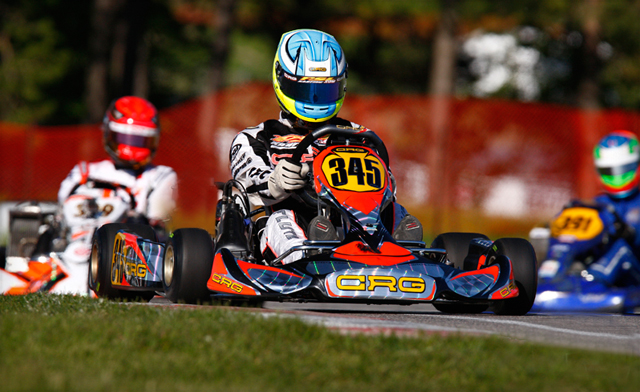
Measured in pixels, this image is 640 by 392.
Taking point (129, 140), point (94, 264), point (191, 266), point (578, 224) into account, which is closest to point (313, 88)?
point (191, 266)

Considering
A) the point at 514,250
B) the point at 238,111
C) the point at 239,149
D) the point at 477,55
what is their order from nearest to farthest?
the point at 514,250 → the point at 239,149 → the point at 238,111 → the point at 477,55

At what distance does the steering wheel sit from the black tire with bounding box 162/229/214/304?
2.15 feet

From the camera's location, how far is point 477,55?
118ft

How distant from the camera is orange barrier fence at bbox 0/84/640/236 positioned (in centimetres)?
1435

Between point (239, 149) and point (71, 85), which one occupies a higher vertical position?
point (71, 85)

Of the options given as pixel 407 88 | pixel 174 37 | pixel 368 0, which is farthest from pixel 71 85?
pixel 407 88

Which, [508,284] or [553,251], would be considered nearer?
[508,284]

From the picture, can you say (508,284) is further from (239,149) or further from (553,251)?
(553,251)

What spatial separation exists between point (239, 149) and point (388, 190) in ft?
3.88

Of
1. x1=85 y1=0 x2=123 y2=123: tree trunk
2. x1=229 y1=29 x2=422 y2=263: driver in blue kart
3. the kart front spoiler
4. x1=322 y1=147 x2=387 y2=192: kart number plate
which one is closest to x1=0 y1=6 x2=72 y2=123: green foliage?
x1=85 y1=0 x2=123 y2=123: tree trunk

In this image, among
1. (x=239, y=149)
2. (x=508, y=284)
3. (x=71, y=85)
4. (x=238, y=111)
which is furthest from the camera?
(x=71, y=85)

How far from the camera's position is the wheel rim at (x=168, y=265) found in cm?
602

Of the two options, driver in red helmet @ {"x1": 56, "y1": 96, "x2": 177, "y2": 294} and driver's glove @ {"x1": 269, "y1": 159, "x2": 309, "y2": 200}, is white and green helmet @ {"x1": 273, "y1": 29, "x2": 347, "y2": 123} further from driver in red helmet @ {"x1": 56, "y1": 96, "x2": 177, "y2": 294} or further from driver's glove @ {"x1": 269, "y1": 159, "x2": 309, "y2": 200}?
driver in red helmet @ {"x1": 56, "y1": 96, "x2": 177, "y2": 294}

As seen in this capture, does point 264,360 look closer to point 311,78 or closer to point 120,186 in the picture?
point 311,78
